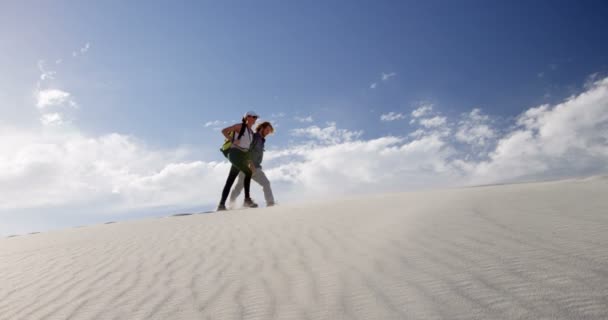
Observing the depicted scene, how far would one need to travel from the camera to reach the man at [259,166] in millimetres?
9414

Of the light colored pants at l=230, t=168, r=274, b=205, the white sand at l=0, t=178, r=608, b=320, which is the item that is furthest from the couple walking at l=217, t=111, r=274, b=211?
the white sand at l=0, t=178, r=608, b=320

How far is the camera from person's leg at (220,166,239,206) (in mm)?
9103

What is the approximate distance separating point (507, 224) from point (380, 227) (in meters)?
1.17

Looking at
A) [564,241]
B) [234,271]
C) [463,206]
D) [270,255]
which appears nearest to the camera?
[564,241]

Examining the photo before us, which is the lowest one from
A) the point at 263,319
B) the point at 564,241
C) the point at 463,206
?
the point at 263,319

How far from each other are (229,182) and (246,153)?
75 cm

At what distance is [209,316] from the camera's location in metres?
2.37

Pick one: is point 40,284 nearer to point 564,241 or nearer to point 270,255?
point 270,255

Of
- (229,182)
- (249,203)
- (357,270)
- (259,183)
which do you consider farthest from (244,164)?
(357,270)

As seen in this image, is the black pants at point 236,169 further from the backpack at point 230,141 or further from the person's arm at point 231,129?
the person's arm at point 231,129

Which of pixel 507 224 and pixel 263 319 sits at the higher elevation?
pixel 507 224

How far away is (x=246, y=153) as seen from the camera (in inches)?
359

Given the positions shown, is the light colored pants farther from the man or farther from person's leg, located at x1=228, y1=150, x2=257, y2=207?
person's leg, located at x1=228, y1=150, x2=257, y2=207

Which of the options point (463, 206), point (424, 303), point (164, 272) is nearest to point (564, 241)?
point (424, 303)
